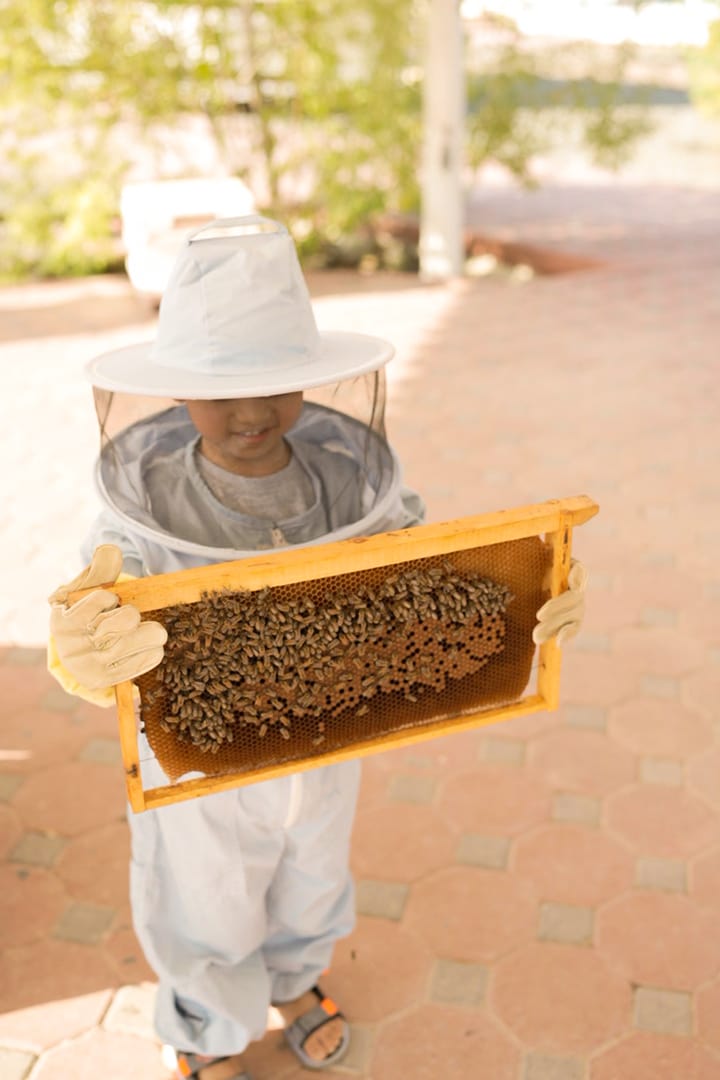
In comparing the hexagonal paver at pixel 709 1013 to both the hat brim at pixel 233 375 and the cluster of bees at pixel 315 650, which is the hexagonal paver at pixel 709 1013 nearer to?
the cluster of bees at pixel 315 650

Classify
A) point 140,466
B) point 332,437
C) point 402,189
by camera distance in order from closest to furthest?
1. point 140,466
2. point 332,437
3. point 402,189

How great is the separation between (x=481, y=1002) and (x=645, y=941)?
18.0 inches

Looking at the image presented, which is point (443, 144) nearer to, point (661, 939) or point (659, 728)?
point (659, 728)

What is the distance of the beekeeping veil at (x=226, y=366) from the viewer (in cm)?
165

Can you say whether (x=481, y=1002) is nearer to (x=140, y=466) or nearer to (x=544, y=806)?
(x=544, y=806)

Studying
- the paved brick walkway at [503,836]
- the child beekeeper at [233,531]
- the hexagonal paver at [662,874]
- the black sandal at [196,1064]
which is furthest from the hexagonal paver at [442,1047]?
the hexagonal paver at [662,874]

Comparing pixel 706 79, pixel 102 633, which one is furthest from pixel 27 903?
pixel 706 79

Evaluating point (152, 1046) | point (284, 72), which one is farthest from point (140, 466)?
point (284, 72)

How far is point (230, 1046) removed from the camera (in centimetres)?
209

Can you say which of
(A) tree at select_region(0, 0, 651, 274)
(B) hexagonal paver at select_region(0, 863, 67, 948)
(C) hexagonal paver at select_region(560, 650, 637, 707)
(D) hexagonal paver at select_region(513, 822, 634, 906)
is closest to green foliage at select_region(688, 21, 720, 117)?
(A) tree at select_region(0, 0, 651, 274)

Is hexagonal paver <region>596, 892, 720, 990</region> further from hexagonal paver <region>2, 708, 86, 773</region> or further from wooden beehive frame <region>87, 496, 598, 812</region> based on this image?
hexagonal paver <region>2, 708, 86, 773</region>

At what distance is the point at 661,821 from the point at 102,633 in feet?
6.59

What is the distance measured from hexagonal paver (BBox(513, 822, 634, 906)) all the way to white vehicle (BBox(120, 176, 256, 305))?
497cm

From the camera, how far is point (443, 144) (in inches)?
360
